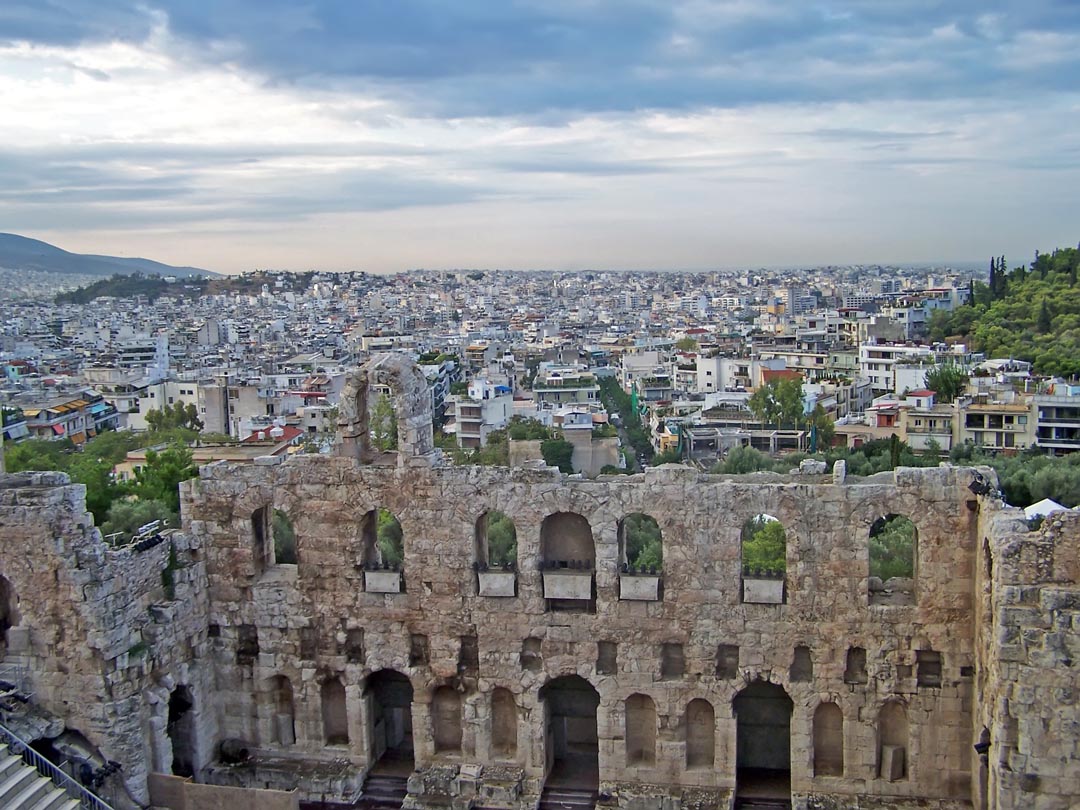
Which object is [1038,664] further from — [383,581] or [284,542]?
[284,542]

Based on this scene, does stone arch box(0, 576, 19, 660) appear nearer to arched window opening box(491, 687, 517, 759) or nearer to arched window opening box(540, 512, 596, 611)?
arched window opening box(491, 687, 517, 759)

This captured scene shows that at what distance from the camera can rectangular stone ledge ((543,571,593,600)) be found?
16844 mm

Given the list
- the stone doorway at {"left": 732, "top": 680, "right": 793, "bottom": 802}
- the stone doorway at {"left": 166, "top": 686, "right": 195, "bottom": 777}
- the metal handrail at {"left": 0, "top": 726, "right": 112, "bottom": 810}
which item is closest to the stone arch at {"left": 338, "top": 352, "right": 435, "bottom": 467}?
the stone doorway at {"left": 166, "top": 686, "right": 195, "bottom": 777}

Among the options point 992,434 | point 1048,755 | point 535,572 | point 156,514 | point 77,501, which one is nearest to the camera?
point 1048,755

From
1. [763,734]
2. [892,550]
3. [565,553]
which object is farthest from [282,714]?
[892,550]

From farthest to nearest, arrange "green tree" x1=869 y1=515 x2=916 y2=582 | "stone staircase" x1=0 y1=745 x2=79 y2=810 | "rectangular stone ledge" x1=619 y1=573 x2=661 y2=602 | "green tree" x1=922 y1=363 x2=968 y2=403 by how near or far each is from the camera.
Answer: "green tree" x1=922 y1=363 x2=968 y2=403, "green tree" x1=869 y1=515 x2=916 y2=582, "rectangular stone ledge" x1=619 y1=573 x2=661 y2=602, "stone staircase" x1=0 y1=745 x2=79 y2=810

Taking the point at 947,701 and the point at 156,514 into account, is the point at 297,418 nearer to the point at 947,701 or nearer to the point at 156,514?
the point at 156,514

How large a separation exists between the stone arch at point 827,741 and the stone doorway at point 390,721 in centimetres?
651

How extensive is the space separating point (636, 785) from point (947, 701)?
15.8 feet

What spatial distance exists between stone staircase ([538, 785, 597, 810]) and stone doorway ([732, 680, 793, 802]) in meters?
2.39

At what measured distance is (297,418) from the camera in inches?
2921

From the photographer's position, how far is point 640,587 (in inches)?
652

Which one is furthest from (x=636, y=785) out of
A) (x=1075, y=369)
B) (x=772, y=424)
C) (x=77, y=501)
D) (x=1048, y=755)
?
(x=1075, y=369)

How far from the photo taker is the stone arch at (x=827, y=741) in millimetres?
16781
